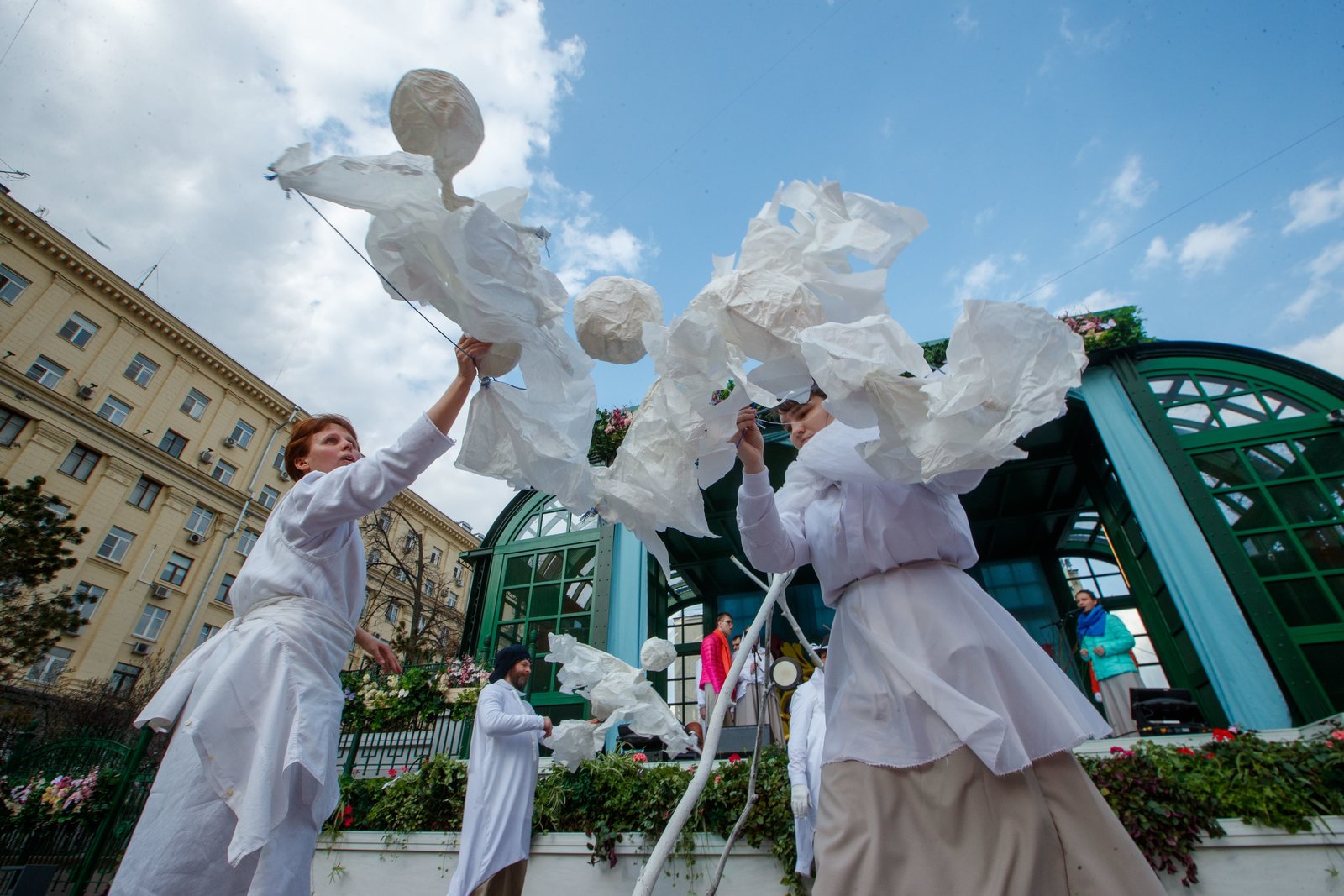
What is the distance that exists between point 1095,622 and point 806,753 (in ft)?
13.6

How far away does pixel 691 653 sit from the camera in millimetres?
9781

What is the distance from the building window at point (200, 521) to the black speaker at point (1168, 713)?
27.6 metres

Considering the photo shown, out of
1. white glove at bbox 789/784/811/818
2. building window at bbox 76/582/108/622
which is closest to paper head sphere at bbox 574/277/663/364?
white glove at bbox 789/784/811/818

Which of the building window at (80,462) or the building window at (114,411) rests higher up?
the building window at (114,411)

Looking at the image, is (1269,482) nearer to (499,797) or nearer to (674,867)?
(674,867)

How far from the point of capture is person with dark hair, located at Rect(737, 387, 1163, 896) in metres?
0.95

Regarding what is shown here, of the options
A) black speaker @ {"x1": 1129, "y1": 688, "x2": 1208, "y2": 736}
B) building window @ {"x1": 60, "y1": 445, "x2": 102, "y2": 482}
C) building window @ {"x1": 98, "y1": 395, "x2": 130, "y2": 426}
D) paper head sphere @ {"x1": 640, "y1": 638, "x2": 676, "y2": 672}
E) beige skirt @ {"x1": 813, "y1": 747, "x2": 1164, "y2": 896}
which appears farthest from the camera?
building window @ {"x1": 98, "y1": 395, "x2": 130, "y2": 426}

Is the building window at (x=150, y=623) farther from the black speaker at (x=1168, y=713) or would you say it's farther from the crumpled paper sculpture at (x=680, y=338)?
the black speaker at (x=1168, y=713)

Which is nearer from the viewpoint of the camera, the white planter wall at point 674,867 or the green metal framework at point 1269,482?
the white planter wall at point 674,867

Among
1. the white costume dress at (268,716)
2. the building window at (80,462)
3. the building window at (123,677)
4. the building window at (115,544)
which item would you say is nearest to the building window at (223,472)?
the building window at (115,544)

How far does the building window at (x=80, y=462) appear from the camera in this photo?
19.1 meters

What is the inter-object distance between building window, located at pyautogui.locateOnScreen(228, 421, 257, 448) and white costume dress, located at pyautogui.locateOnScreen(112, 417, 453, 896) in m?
28.6

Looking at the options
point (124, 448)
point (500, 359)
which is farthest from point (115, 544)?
point (500, 359)

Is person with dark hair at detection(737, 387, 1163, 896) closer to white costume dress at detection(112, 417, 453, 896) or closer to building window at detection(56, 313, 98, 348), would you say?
white costume dress at detection(112, 417, 453, 896)
